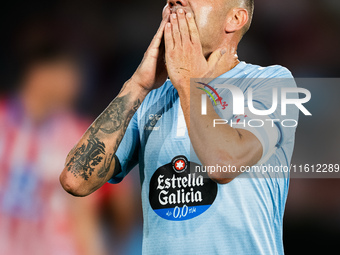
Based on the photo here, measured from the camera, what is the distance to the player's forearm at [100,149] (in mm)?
1567

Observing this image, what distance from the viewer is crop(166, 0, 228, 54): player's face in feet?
5.35

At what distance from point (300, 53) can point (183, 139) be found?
156 cm

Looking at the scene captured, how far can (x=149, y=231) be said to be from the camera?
4.90 feet

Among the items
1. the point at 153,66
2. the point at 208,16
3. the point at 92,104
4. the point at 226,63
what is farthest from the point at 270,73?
the point at 92,104

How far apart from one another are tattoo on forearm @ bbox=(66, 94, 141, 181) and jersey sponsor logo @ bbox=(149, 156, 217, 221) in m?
0.19

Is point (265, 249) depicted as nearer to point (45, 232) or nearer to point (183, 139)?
point (183, 139)

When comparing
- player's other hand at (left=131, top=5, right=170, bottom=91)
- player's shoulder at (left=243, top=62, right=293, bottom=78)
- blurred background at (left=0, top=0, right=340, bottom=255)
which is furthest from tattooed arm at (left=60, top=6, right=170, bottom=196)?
blurred background at (left=0, top=0, right=340, bottom=255)

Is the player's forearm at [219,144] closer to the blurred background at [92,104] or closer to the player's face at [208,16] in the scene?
the player's face at [208,16]

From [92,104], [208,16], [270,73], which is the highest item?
[92,104]

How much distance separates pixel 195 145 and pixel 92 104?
1779mm

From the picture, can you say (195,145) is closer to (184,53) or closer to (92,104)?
(184,53)

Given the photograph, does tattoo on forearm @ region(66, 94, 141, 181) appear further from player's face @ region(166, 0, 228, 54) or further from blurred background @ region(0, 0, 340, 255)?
blurred background @ region(0, 0, 340, 255)

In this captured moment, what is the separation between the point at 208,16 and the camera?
5.40 feet

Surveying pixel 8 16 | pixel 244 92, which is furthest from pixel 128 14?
pixel 244 92
